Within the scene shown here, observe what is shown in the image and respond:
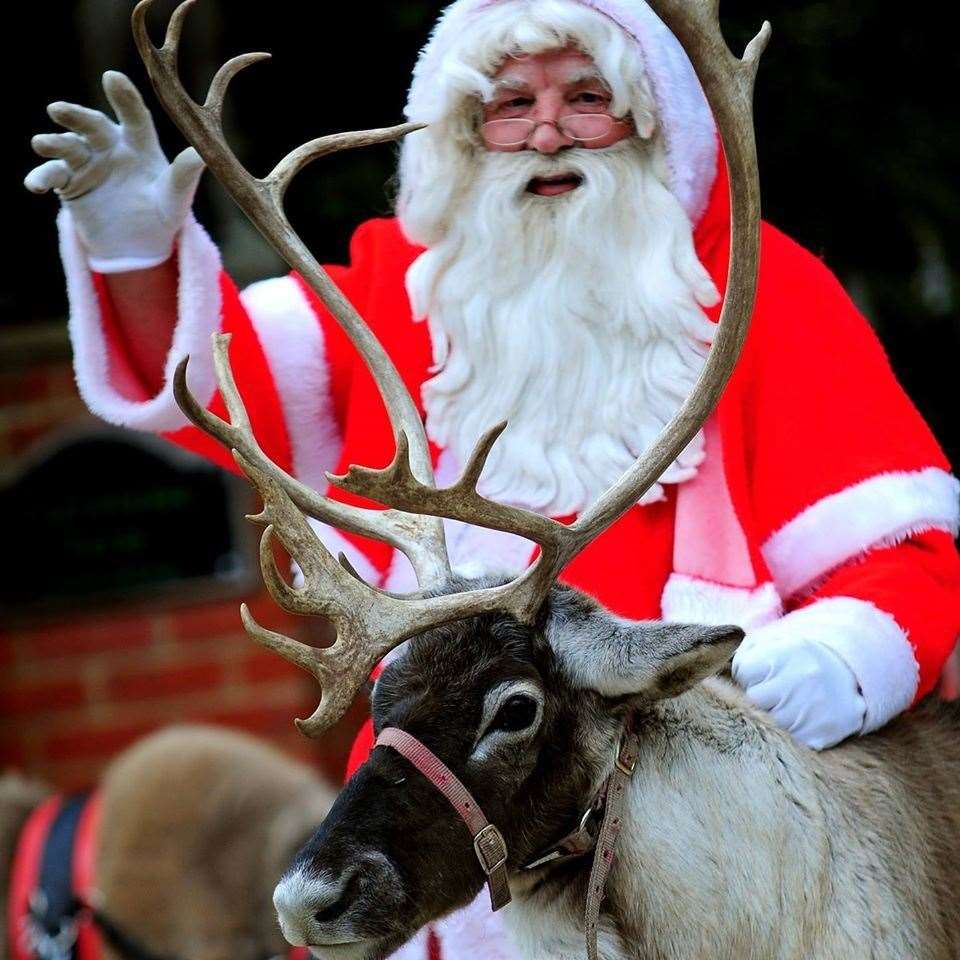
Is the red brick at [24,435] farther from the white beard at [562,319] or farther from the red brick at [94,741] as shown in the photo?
the white beard at [562,319]

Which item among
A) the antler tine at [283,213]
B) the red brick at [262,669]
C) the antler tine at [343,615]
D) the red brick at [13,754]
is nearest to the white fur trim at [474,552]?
the antler tine at [283,213]

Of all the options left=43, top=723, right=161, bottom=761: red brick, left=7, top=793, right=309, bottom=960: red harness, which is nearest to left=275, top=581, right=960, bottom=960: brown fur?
left=7, top=793, right=309, bottom=960: red harness

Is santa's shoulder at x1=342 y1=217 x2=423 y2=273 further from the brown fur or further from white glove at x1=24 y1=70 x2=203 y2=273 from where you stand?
the brown fur

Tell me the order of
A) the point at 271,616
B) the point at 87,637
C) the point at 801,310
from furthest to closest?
1. the point at 87,637
2. the point at 271,616
3. the point at 801,310

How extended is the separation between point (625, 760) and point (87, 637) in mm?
4099

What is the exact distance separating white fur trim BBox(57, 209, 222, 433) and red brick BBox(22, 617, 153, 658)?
3.26 meters

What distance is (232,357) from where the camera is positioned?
2.84 metres

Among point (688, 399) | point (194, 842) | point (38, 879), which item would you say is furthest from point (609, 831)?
point (38, 879)

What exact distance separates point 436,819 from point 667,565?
2.24 ft

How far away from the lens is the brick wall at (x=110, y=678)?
19.3 feet

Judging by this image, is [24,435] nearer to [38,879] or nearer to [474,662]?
[38,879]

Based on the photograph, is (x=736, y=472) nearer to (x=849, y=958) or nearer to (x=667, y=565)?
(x=667, y=565)

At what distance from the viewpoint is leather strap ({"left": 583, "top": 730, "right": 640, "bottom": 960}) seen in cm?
217

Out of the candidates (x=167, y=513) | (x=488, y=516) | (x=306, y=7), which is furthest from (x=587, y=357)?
→ (x=167, y=513)
